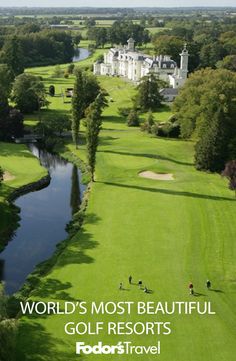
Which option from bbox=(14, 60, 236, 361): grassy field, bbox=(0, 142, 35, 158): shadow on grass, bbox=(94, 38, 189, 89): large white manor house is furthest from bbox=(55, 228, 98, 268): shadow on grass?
bbox=(94, 38, 189, 89): large white manor house

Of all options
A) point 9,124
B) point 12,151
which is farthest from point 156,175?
point 9,124

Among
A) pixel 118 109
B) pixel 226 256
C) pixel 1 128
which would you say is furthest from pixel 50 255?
pixel 118 109

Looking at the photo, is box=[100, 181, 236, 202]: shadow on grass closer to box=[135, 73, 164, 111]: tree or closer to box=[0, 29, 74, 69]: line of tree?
box=[135, 73, 164, 111]: tree

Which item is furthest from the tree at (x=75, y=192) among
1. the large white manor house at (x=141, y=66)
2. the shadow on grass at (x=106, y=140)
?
the large white manor house at (x=141, y=66)

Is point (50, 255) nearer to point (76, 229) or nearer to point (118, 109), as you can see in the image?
point (76, 229)

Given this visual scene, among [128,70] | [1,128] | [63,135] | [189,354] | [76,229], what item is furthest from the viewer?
[128,70]

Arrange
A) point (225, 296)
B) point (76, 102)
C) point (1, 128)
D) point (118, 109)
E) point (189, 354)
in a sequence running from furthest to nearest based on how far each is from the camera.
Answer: point (118, 109) → point (1, 128) → point (76, 102) → point (225, 296) → point (189, 354)

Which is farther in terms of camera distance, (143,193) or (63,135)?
(63,135)
